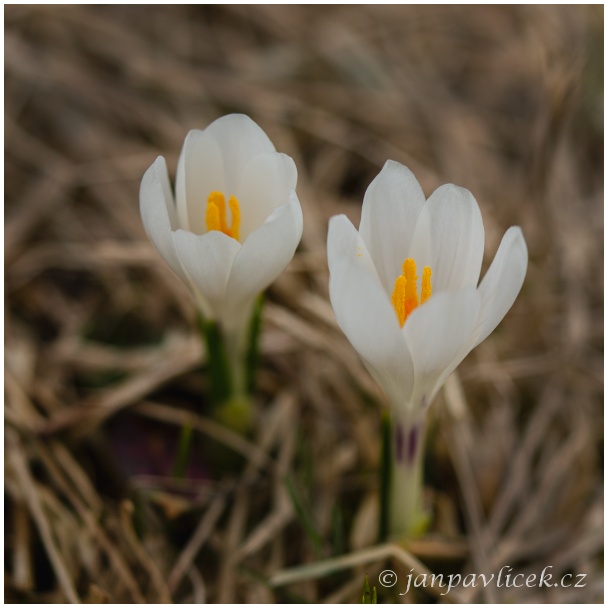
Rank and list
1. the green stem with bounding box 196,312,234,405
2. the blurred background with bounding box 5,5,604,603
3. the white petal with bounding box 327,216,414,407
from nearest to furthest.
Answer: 1. the white petal with bounding box 327,216,414,407
2. the green stem with bounding box 196,312,234,405
3. the blurred background with bounding box 5,5,604,603

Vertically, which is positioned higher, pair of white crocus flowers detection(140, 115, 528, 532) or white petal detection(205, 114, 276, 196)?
white petal detection(205, 114, 276, 196)

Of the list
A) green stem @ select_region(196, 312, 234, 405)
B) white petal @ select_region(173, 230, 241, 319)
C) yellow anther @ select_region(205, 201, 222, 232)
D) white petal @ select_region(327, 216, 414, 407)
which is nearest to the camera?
white petal @ select_region(327, 216, 414, 407)

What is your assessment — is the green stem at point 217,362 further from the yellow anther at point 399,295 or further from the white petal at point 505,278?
the white petal at point 505,278

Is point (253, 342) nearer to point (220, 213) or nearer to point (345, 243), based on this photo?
point (220, 213)

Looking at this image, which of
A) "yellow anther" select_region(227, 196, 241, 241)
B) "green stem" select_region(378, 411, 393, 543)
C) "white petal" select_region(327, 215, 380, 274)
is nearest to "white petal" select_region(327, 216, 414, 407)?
"white petal" select_region(327, 215, 380, 274)

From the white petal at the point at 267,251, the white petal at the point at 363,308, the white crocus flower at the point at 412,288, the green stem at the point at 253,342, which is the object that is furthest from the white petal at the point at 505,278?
the green stem at the point at 253,342

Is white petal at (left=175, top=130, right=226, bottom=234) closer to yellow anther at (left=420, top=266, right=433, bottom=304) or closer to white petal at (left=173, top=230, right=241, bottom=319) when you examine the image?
white petal at (left=173, top=230, right=241, bottom=319)

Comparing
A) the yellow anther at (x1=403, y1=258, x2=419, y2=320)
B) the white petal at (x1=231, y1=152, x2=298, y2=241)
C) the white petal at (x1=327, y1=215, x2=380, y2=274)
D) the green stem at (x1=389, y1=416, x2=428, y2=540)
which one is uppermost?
the white petal at (x1=231, y1=152, x2=298, y2=241)

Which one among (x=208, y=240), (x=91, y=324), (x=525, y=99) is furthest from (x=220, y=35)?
(x=208, y=240)
